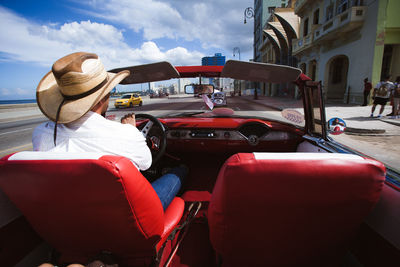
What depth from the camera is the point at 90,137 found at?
4.00 feet

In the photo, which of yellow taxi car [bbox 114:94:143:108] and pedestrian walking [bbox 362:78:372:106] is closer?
pedestrian walking [bbox 362:78:372:106]

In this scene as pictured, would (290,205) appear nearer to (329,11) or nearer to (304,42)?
(329,11)

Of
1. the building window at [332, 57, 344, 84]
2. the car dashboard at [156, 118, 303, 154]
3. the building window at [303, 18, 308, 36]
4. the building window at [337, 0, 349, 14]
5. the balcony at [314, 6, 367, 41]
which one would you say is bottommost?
the car dashboard at [156, 118, 303, 154]

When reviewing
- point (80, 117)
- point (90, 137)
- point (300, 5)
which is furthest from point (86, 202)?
point (300, 5)

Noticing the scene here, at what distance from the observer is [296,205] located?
3.33 ft

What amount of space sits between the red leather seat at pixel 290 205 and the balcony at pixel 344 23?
17.1 metres

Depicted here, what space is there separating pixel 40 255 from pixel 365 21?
62.0 feet

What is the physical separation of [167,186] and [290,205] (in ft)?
4.15

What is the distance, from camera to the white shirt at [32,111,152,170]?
1.20 metres

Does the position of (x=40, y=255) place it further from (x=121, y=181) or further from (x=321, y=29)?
(x=321, y=29)

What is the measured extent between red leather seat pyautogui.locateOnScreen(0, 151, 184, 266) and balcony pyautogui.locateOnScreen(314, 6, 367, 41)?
58.2 ft

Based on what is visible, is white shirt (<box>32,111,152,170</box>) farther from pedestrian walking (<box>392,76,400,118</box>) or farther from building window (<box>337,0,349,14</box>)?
building window (<box>337,0,349,14</box>)

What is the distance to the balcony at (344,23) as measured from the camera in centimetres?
1305

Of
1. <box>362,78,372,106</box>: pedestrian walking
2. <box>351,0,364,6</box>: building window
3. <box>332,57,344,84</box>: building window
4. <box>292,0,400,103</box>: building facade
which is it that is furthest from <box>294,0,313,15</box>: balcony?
<box>362,78,372,106</box>: pedestrian walking
